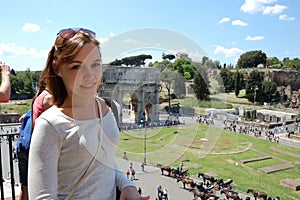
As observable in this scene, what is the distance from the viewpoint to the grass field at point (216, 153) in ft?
6.88

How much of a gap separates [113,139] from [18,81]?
61.7 meters

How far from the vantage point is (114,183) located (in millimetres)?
1501

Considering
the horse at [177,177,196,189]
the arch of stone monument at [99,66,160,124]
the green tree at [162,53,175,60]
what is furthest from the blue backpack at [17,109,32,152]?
the horse at [177,177,196,189]

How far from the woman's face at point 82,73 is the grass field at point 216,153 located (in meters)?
0.57

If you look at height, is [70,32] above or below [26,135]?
above

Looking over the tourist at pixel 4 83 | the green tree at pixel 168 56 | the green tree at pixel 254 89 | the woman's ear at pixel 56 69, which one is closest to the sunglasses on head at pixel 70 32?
the woman's ear at pixel 56 69

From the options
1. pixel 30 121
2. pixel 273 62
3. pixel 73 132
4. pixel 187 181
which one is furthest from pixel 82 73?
pixel 273 62

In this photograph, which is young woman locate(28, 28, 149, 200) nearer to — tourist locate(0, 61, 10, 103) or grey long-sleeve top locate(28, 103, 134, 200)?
grey long-sleeve top locate(28, 103, 134, 200)

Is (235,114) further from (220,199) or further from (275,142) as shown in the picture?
(220,199)

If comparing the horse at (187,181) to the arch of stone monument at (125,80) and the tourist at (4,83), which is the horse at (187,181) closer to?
the arch of stone monument at (125,80)

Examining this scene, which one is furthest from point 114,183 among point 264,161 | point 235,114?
point 235,114

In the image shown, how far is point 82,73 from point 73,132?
265mm

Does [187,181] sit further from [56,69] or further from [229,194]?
[56,69]

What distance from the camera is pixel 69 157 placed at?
128cm
